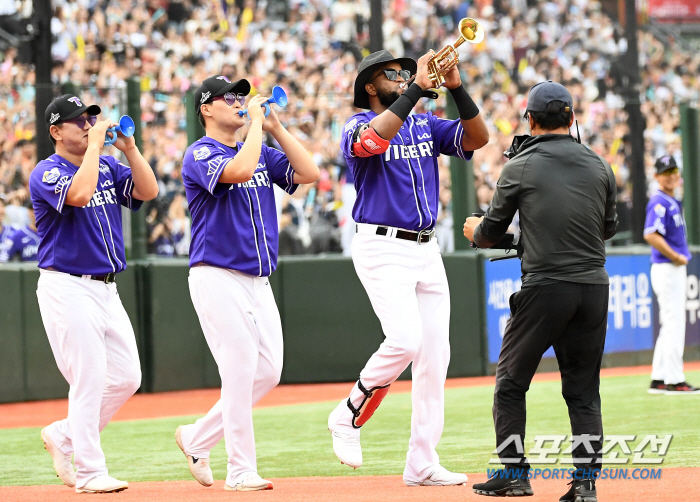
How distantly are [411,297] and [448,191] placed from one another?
711 cm

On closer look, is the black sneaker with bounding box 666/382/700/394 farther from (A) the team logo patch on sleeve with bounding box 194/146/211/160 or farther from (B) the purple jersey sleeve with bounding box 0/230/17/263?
(B) the purple jersey sleeve with bounding box 0/230/17/263

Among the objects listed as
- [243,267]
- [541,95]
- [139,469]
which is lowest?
[139,469]

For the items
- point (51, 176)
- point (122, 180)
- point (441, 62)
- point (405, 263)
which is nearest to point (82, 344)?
point (51, 176)

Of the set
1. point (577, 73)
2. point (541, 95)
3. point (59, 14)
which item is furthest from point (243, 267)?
point (577, 73)

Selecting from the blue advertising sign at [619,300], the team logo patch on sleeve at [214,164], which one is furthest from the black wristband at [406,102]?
the blue advertising sign at [619,300]

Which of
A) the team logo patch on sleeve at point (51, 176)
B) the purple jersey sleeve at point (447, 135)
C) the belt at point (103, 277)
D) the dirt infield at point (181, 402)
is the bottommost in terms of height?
Result: the dirt infield at point (181, 402)

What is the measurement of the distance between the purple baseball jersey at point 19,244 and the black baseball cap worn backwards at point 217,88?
572cm

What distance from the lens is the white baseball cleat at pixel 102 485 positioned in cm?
552

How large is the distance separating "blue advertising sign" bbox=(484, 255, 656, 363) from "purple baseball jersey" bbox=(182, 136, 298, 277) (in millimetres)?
7069

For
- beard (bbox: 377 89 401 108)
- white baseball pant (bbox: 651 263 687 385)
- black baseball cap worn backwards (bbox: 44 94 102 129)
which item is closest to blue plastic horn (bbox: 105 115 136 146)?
black baseball cap worn backwards (bbox: 44 94 102 129)

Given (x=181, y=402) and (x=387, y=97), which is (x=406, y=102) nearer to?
(x=387, y=97)

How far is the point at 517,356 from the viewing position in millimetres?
4898

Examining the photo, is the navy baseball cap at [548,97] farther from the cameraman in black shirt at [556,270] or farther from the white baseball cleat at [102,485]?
the white baseball cleat at [102,485]

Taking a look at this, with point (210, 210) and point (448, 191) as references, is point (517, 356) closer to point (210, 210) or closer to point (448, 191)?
point (210, 210)
